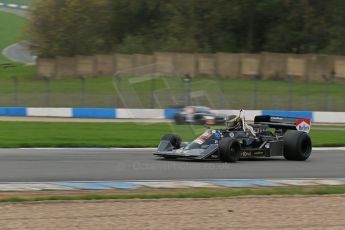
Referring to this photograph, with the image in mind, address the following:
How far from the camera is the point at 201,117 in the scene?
18.3 meters

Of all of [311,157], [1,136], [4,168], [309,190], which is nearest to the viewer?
[309,190]

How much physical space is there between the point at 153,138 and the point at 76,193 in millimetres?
11403

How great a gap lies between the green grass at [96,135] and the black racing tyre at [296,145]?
1.85 m

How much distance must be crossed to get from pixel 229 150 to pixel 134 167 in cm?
196

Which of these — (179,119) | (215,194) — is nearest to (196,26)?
(179,119)

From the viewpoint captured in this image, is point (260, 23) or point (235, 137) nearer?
point (235, 137)

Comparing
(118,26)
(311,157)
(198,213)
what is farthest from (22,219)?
(118,26)

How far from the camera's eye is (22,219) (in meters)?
8.30

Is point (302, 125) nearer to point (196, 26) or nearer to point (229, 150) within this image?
point (229, 150)

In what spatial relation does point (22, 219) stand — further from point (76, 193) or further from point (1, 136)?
point (1, 136)

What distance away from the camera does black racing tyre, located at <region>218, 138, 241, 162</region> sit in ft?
47.3

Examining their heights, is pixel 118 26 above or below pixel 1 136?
above

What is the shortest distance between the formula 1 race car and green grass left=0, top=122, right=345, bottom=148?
4.00 feet


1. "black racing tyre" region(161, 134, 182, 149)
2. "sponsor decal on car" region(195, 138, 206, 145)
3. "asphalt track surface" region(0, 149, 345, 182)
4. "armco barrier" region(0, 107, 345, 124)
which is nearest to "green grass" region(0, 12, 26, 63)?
"armco barrier" region(0, 107, 345, 124)
